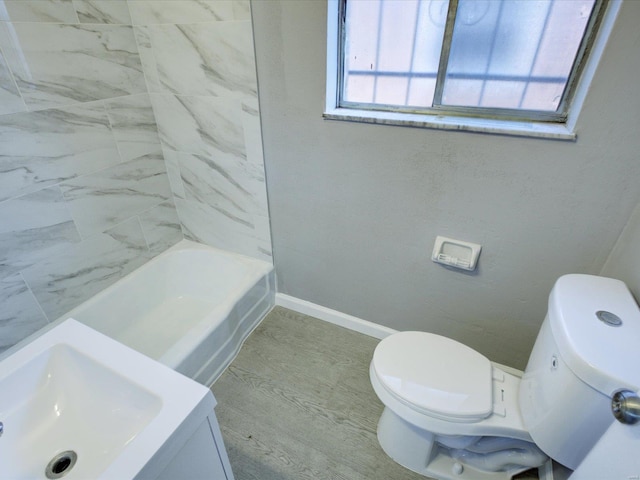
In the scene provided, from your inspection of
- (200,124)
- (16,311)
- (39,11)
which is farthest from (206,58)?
(16,311)

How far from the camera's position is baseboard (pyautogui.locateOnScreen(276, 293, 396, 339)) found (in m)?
1.67

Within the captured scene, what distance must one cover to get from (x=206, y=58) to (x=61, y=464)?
1434 mm

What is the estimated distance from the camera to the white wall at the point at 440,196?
95 centimetres

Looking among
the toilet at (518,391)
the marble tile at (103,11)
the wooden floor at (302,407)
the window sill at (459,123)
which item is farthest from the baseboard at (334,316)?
the marble tile at (103,11)

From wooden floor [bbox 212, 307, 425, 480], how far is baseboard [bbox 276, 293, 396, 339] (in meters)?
0.03

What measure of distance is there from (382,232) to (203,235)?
3.72 ft

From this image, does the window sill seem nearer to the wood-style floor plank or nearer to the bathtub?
the bathtub

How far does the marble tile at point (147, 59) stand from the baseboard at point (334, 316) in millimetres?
1277

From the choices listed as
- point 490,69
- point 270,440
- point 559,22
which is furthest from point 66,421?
point 559,22

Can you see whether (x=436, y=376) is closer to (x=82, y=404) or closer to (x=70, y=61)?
(x=82, y=404)

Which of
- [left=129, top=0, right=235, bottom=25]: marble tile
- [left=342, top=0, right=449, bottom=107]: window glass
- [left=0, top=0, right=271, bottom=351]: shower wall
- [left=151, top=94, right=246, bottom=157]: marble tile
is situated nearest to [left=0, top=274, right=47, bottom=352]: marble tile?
[left=0, top=0, right=271, bottom=351]: shower wall

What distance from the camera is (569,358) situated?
0.73 metres

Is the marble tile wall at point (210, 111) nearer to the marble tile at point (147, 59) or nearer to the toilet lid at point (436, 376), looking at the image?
the marble tile at point (147, 59)

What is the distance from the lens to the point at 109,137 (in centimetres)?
148
